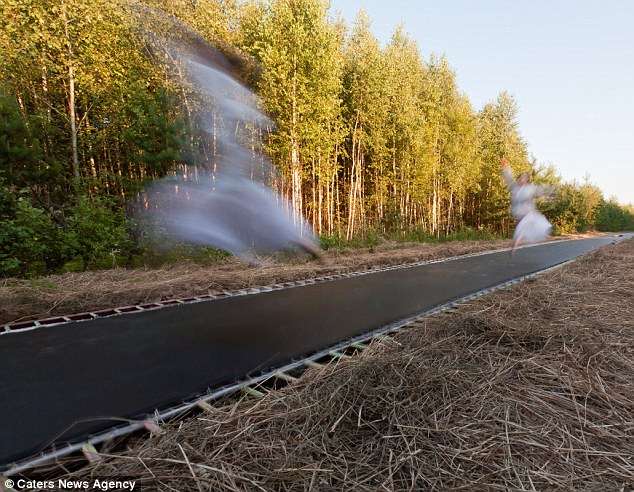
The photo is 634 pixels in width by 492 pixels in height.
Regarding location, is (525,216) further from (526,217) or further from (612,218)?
(612,218)

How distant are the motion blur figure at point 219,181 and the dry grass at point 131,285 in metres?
1.19

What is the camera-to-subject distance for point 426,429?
126 centimetres

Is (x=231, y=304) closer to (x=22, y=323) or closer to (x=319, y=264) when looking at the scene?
(x=22, y=323)

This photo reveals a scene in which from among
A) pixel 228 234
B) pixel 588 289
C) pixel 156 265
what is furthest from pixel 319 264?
pixel 588 289

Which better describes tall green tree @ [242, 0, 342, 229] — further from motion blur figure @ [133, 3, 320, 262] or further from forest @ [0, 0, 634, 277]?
motion blur figure @ [133, 3, 320, 262]

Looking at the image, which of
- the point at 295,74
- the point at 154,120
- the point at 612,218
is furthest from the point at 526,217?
the point at 612,218

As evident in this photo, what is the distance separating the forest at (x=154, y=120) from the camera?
5770 millimetres

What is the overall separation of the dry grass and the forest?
3.07 feet

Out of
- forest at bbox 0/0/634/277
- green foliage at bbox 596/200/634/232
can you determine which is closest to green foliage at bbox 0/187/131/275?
forest at bbox 0/0/634/277

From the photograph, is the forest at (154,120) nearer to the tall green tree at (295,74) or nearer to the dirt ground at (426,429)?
the tall green tree at (295,74)

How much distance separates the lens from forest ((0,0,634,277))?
18.9 feet

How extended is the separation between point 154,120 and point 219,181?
74.4 inches

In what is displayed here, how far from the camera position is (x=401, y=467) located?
1107 millimetres

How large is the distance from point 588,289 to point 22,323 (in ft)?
18.9
